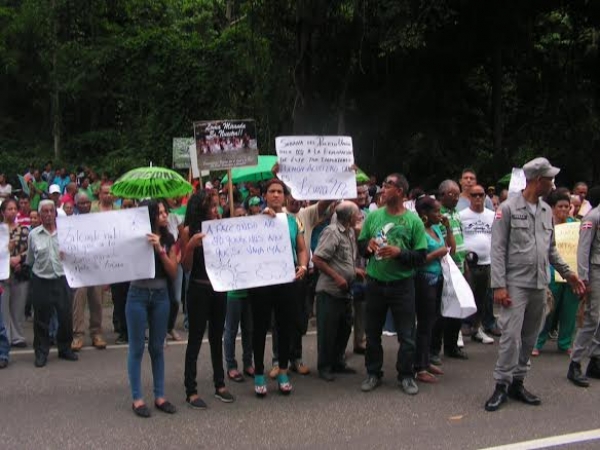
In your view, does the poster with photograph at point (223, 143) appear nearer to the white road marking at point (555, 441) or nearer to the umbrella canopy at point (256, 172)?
the umbrella canopy at point (256, 172)

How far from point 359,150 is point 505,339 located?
13.1 meters

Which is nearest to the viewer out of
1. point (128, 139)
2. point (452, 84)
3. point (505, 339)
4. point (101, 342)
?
point (505, 339)

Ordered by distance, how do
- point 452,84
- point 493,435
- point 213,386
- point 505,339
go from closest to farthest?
point 493,435, point 505,339, point 213,386, point 452,84

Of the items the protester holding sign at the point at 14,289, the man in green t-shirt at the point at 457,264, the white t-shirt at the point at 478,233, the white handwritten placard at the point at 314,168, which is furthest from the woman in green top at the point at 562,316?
the protester holding sign at the point at 14,289

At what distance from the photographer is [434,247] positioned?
Result: 693 cm

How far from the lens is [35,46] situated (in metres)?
28.4

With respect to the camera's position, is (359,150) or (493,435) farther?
(359,150)

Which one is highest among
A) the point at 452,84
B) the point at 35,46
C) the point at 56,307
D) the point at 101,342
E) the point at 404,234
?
the point at 35,46

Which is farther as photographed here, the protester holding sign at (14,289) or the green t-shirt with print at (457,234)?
the protester holding sign at (14,289)

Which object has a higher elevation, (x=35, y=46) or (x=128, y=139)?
(x=35, y=46)

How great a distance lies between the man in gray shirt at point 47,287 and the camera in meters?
7.79

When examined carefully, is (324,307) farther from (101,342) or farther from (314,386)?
(101,342)

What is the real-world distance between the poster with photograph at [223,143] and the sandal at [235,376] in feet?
6.55

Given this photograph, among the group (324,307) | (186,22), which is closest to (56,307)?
(324,307)
